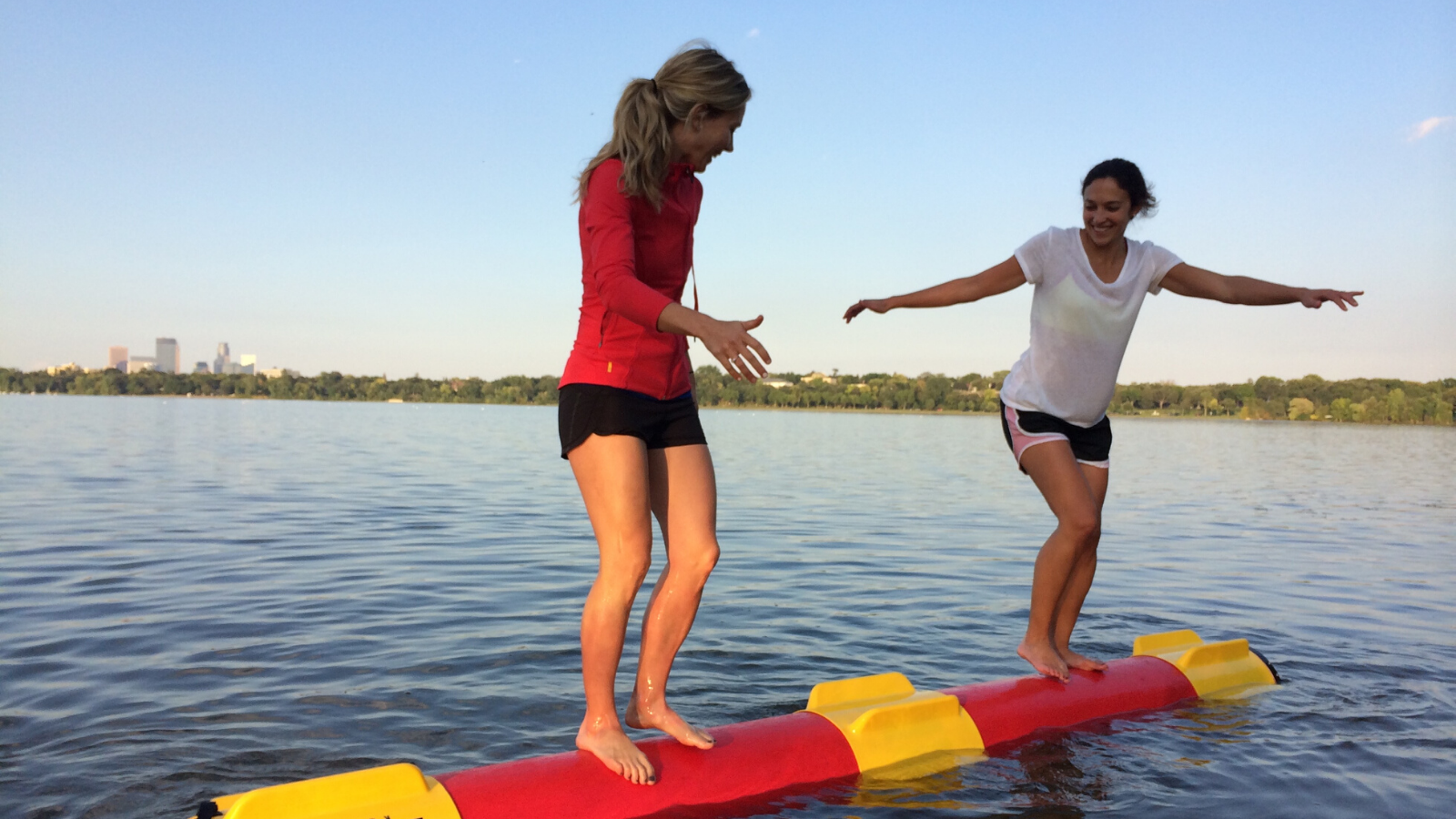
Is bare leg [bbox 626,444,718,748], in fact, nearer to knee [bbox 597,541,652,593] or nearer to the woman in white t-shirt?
knee [bbox 597,541,652,593]

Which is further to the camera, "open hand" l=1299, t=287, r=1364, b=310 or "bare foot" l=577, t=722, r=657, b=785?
"open hand" l=1299, t=287, r=1364, b=310

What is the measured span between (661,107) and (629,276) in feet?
2.07

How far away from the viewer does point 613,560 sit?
3490 millimetres

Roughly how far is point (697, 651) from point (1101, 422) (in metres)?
2.80

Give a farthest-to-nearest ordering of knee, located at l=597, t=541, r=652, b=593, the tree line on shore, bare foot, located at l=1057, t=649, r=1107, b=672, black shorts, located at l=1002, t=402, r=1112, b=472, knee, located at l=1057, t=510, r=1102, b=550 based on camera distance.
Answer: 1. the tree line on shore
2. bare foot, located at l=1057, t=649, r=1107, b=672
3. black shorts, located at l=1002, t=402, r=1112, b=472
4. knee, located at l=1057, t=510, r=1102, b=550
5. knee, located at l=597, t=541, r=652, b=593

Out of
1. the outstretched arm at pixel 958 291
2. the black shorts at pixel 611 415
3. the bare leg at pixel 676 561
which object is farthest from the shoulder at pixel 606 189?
the outstretched arm at pixel 958 291

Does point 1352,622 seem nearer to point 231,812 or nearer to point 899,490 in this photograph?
point 231,812

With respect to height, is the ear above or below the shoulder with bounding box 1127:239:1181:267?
above

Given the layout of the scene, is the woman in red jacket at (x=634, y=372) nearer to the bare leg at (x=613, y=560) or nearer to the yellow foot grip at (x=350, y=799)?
the bare leg at (x=613, y=560)

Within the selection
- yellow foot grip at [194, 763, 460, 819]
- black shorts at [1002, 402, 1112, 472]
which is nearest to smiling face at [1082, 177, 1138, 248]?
black shorts at [1002, 402, 1112, 472]

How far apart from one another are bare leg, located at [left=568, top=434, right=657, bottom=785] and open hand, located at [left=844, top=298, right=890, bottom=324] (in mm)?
1433

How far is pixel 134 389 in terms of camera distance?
124062mm

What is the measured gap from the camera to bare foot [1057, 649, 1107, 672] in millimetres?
5188

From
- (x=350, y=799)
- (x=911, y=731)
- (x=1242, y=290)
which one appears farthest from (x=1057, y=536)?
(x=350, y=799)
